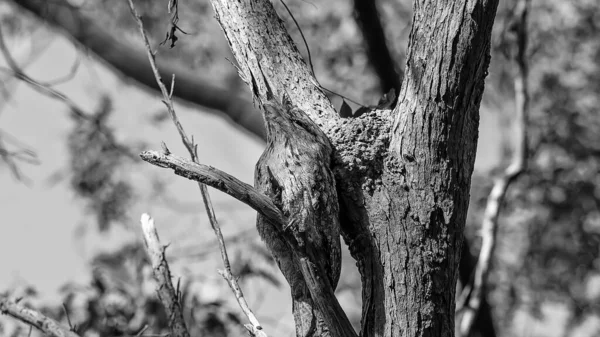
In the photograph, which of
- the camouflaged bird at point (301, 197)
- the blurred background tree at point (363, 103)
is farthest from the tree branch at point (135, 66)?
the camouflaged bird at point (301, 197)

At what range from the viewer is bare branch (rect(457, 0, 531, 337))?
10.9ft

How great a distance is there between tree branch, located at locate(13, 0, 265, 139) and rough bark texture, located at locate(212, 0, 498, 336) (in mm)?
2845

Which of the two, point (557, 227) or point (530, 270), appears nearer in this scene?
point (557, 227)

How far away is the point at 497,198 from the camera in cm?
350

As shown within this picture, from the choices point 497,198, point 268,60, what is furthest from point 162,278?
point 497,198

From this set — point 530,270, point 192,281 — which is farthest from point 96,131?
point 530,270

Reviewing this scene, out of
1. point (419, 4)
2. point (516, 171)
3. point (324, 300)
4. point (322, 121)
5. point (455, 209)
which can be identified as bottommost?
point (324, 300)

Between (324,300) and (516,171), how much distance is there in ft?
7.90

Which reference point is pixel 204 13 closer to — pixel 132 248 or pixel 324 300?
pixel 132 248

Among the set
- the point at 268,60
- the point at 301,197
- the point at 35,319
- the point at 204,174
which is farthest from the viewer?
the point at 35,319

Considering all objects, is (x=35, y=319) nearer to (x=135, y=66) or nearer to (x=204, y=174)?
(x=204, y=174)

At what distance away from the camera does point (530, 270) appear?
6.41 m

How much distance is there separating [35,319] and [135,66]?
3192mm

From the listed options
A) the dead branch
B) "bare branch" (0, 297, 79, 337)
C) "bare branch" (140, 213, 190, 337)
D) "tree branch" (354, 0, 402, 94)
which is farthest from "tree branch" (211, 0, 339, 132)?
"tree branch" (354, 0, 402, 94)
